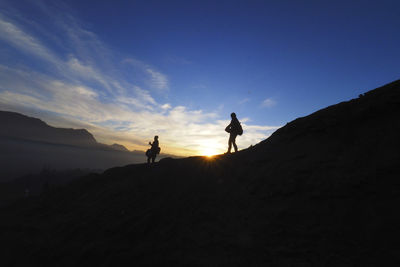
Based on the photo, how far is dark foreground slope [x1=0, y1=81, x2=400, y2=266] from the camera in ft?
17.7

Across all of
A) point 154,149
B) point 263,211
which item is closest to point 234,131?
point 154,149

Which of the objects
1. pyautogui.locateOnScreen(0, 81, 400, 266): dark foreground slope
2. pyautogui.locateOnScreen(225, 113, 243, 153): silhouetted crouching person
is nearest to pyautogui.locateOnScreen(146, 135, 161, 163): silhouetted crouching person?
pyautogui.locateOnScreen(0, 81, 400, 266): dark foreground slope

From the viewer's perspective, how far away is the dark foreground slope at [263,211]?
17.7ft

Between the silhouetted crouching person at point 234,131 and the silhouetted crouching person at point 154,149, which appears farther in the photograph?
the silhouetted crouching person at point 154,149

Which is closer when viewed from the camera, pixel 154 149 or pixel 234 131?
pixel 234 131

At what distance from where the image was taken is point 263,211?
7090 mm

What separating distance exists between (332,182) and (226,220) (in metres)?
3.72

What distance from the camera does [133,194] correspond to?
1103cm

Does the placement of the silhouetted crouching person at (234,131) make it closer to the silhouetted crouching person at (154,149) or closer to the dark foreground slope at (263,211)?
the dark foreground slope at (263,211)

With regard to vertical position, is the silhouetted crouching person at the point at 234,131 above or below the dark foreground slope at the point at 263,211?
above

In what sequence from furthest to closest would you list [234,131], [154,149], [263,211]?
[154,149] → [234,131] → [263,211]

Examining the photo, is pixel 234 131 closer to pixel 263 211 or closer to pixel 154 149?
pixel 154 149

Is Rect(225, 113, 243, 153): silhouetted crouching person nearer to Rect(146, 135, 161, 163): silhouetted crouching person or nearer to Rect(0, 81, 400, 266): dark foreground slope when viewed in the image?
Rect(0, 81, 400, 266): dark foreground slope

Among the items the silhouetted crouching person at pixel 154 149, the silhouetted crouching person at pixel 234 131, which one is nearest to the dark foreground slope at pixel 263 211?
the silhouetted crouching person at pixel 234 131
